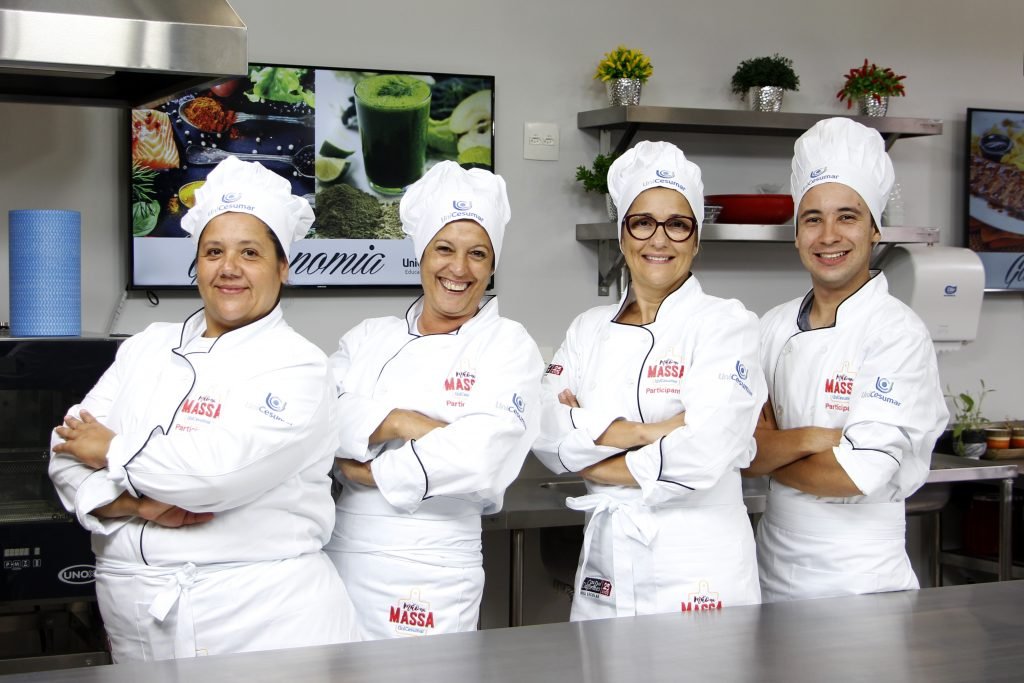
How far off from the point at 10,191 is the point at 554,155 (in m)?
1.62

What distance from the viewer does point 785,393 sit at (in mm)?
2379

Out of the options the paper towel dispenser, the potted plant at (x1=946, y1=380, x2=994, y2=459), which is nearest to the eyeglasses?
the paper towel dispenser

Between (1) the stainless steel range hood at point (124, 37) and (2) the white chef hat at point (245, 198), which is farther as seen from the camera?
(2) the white chef hat at point (245, 198)

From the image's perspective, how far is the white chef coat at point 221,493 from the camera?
5.94ft

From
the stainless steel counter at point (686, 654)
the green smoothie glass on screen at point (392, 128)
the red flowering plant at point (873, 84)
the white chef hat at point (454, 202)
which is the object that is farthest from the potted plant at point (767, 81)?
the stainless steel counter at point (686, 654)

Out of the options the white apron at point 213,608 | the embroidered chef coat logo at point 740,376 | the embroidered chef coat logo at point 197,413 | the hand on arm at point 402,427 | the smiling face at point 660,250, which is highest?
the smiling face at point 660,250

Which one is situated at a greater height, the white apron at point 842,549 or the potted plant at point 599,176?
the potted plant at point 599,176

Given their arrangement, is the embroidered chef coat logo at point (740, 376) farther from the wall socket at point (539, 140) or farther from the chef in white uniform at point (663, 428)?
the wall socket at point (539, 140)

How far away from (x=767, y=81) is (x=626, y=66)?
0.50 metres

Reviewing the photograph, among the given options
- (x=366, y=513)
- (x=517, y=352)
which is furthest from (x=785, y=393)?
(x=366, y=513)

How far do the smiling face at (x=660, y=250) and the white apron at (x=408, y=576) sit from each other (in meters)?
0.63

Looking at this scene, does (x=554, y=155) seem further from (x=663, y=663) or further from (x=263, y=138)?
(x=663, y=663)

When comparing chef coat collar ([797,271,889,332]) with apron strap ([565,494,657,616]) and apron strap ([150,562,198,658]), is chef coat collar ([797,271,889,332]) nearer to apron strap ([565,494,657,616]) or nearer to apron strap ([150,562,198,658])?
apron strap ([565,494,657,616])

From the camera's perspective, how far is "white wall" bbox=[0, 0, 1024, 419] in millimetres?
3111
